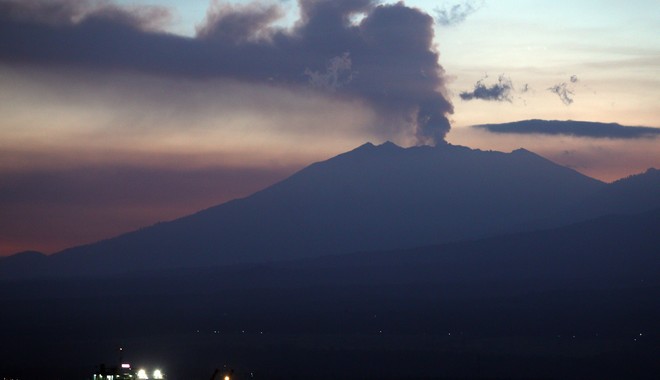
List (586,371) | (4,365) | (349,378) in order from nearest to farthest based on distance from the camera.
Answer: (349,378) < (586,371) < (4,365)

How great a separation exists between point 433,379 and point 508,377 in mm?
10388

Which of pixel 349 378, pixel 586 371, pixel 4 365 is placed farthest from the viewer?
pixel 4 365

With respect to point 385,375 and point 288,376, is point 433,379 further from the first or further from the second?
point 288,376

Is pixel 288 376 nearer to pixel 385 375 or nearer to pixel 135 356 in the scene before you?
pixel 385 375

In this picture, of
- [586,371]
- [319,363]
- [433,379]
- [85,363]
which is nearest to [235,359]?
[319,363]

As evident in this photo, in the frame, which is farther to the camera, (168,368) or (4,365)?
(4,365)

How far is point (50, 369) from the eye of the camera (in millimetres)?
183625

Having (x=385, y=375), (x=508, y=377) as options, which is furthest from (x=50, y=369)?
(x=508, y=377)

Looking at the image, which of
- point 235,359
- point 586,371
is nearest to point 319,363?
point 235,359

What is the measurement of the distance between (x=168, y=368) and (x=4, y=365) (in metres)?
32.1

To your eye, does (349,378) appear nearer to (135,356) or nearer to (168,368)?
(168,368)

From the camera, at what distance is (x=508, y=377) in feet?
549

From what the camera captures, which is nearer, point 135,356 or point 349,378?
point 349,378

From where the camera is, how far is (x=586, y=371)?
177 metres
